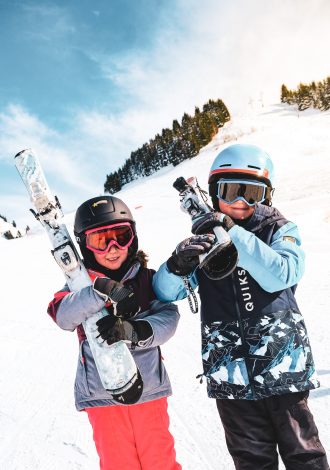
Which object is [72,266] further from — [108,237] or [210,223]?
[210,223]

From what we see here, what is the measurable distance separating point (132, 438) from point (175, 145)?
6356cm

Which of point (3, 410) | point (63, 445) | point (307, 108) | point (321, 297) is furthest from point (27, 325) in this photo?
point (307, 108)

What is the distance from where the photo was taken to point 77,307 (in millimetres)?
2129

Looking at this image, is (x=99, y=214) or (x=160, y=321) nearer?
(x=160, y=321)

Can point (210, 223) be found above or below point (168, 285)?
above

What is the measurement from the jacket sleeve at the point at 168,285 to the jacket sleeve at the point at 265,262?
0.43 m

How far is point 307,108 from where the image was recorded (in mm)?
60250

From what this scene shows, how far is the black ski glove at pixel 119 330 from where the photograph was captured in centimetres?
198

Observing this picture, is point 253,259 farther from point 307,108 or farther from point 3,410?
point 307,108

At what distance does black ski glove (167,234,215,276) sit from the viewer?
184 centimetres

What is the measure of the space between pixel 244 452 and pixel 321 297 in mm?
4175

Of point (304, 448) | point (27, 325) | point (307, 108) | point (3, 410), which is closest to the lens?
point (304, 448)

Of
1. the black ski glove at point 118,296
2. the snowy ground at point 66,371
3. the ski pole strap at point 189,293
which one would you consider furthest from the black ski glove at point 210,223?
the snowy ground at point 66,371

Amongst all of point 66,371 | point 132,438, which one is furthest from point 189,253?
point 66,371
